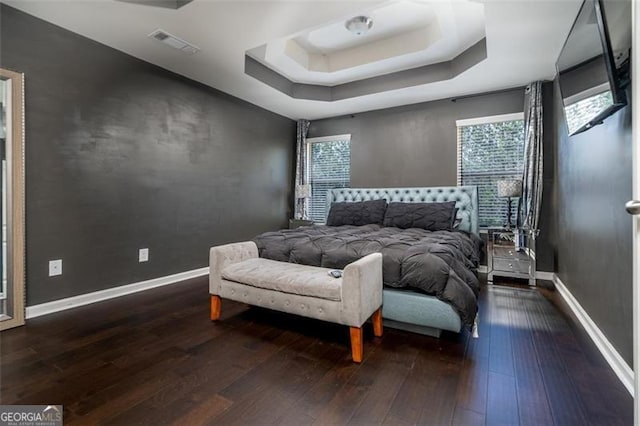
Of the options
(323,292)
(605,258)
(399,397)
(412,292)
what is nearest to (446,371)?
(399,397)

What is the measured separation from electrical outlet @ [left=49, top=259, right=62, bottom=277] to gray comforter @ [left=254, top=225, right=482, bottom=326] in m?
1.72

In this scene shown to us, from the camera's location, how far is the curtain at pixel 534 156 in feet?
12.0

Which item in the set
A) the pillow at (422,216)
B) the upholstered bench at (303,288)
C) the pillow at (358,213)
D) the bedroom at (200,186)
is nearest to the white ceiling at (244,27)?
the bedroom at (200,186)

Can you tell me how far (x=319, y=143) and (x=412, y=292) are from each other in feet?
12.8

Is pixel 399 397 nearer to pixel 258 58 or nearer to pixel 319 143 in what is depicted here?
pixel 258 58

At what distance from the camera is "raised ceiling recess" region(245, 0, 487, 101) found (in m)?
2.96

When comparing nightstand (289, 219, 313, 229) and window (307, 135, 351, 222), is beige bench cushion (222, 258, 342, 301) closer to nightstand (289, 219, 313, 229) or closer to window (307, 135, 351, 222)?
nightstand (289, 219, 313, 229)

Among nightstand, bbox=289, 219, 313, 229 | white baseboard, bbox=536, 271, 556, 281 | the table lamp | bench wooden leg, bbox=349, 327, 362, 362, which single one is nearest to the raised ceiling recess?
the table lamp

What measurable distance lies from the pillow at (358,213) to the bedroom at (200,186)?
876 mm

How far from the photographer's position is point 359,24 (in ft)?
10.2

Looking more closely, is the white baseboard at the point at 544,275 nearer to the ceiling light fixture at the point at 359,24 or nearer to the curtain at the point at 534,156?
the curtain at the point at 534,156

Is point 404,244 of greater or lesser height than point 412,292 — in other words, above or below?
above

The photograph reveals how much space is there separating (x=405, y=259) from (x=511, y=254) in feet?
7.10

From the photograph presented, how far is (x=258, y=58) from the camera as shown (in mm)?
3688
